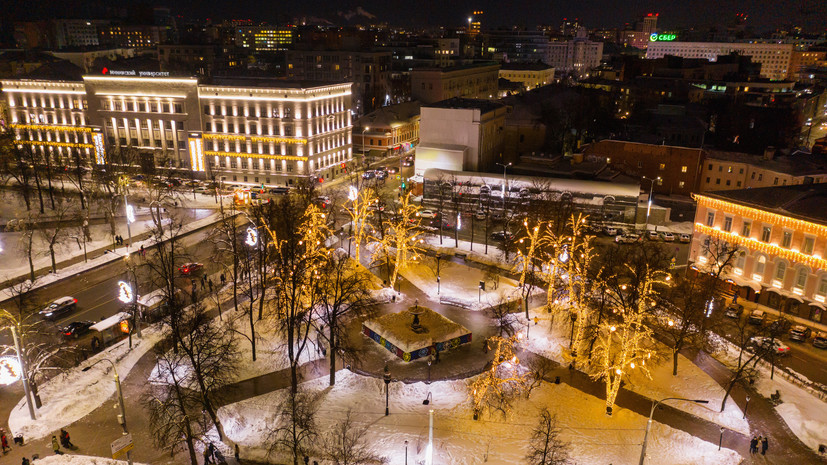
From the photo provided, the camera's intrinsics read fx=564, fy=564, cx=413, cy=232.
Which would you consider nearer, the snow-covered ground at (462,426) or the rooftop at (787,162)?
the snow-covered ground at (462,426)

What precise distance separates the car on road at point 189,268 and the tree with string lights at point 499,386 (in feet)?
103

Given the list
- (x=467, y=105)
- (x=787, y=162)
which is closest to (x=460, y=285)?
(x=467, y=105)

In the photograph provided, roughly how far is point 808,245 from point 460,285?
94.1 feet

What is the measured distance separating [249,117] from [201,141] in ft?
31.6

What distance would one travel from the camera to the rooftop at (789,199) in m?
45.1

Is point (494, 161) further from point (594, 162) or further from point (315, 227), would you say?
point (315, 227)

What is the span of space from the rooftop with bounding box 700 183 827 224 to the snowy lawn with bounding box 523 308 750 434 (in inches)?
632

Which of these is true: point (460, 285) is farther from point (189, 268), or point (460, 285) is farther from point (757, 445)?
point (757, 445)

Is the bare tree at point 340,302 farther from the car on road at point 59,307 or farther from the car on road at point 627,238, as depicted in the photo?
the car on road at point 627,238

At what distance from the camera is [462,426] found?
33.5m

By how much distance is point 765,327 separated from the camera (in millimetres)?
44156

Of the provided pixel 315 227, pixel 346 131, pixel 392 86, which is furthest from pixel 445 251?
pixel 392 86

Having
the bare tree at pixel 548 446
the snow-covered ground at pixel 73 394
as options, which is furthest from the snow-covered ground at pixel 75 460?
the bare tree at pixel 548 446

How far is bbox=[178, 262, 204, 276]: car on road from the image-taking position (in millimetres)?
54375
